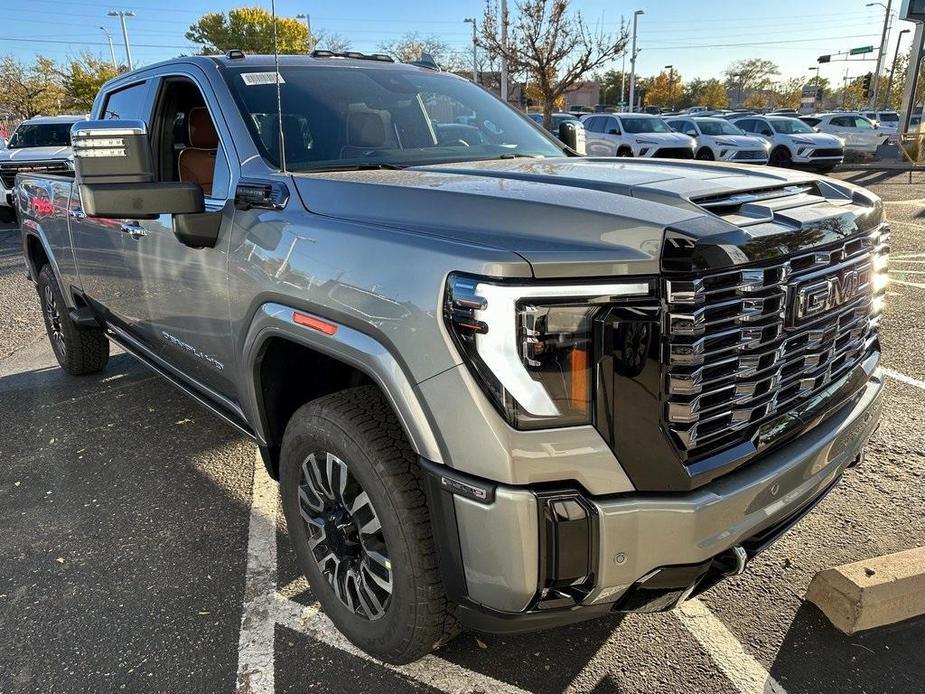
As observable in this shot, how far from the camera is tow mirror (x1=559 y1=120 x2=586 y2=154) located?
4.04m

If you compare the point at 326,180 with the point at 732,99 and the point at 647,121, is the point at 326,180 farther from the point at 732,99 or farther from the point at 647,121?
the point at 732,99

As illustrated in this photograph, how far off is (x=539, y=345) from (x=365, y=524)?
3.01ft

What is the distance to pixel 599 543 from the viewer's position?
5.54 ft

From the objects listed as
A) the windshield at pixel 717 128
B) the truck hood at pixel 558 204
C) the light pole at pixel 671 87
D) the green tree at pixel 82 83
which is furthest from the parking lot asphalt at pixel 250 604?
the light pole at pixel 671 87

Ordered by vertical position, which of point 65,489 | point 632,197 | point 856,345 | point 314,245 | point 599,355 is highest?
point 632,197

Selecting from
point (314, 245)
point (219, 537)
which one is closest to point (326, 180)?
point (314, 245)

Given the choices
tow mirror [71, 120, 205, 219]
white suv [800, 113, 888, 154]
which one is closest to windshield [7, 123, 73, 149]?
tow mirror [71, 120, 205, 219]

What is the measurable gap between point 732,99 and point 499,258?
4049 inches

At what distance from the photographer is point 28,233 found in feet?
17.3

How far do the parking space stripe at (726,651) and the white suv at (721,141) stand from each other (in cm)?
1803

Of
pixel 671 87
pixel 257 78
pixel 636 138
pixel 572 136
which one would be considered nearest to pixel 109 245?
pixel 257 78

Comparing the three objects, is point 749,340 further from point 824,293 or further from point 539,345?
point 539,345

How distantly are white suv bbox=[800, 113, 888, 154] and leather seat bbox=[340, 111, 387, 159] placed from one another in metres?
25.4

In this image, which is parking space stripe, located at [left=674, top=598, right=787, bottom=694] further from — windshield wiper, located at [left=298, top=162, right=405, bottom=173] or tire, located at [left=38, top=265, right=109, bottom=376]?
tire, located at [left=38, top=265, right=109, bottom=376]
